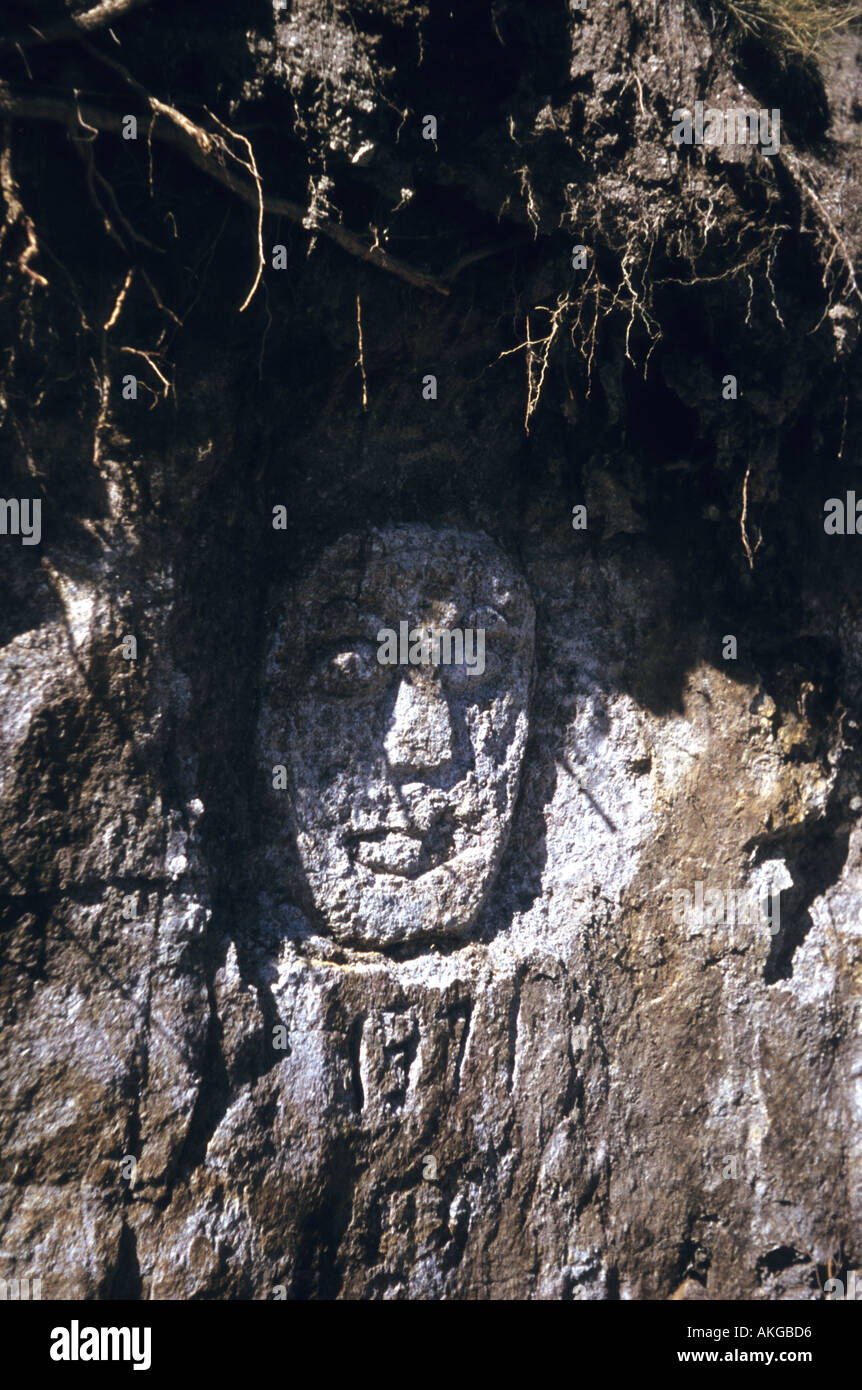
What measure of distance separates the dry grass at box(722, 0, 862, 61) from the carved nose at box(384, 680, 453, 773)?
253 cm

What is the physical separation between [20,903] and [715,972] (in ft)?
8.42

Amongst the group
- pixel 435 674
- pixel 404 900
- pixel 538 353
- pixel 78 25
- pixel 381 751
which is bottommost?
pixel 404 900

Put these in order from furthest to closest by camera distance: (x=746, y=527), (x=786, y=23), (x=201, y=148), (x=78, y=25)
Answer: (x=746, y=527), (x=786, y=23), (x=201, y=148), (x=78, y=25)

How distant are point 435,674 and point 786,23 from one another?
2602 millimetres

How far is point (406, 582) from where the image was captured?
11.3ft

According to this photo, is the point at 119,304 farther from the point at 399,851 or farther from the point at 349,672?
the point at 399,851

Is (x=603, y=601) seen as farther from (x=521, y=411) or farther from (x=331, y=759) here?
(x=331, y=759)

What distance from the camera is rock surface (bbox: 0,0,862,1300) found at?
280 centimetres

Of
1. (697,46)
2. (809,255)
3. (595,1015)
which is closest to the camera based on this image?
(697,46)

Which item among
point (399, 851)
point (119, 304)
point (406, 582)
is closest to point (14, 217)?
point (119, 304)

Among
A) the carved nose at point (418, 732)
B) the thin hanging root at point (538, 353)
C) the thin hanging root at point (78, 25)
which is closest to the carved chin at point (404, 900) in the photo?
the carved nose at point (418, 732)

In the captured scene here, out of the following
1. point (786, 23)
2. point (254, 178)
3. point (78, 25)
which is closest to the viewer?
point (78, 25)

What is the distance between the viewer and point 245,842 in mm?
3318

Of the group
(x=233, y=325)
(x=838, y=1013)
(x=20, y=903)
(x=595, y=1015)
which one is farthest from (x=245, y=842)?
(x=838, y=1013)
